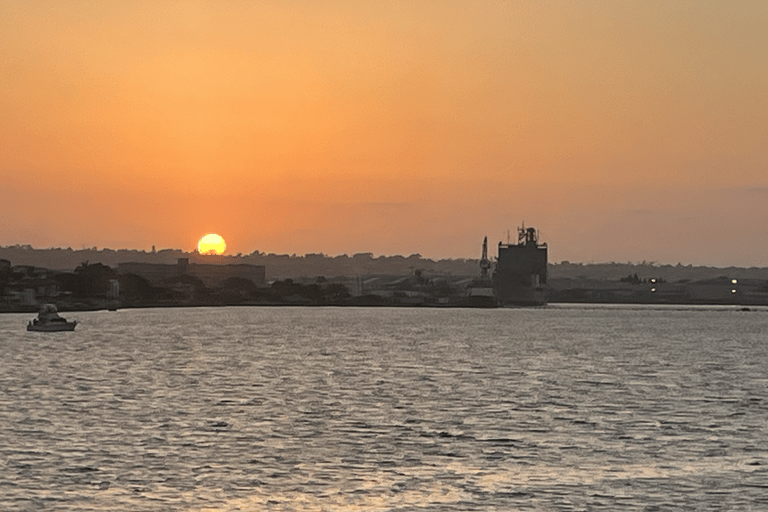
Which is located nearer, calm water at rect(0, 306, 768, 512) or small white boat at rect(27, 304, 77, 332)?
calm water at rect(0, 306, 768, 512)

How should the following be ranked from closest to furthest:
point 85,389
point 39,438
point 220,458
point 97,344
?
point 220,458 → point 39,438 → point 85,389 → point 97,344

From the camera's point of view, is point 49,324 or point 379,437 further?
point 49,324

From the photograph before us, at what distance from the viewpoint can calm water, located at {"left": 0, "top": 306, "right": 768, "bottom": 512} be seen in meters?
33.7

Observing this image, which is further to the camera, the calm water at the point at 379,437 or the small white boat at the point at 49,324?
the small white boat at the point at 49,324

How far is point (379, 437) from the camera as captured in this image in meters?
47.9

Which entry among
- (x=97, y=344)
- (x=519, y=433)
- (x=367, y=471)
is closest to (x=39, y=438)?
(x=367, y=471)

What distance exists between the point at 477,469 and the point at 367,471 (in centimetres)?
358

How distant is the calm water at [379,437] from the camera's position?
33656mm

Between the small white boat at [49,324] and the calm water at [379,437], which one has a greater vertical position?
the small white boat at [49,324]

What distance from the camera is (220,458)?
40.8 m

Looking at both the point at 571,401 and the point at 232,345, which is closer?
the point at 571,401

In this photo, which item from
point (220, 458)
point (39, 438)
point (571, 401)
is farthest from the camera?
point (571, 401)

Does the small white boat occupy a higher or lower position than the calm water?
higher

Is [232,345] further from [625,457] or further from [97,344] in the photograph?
[625,457]
